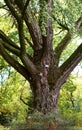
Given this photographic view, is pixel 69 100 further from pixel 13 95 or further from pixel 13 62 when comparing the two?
pixel 13 62

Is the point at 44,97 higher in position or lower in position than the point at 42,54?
lower

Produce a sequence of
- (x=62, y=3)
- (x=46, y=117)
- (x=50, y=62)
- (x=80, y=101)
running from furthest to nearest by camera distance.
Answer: (x=80, y=101) < (x=50, y=62) < (x=62, y=3) < (x=46, y=117)

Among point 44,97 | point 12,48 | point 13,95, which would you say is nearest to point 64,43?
point 12,48

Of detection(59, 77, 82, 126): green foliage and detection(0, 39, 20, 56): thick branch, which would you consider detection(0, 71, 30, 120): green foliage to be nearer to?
detection(59, 77, 82, 126): green foliage

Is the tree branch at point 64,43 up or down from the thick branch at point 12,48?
up

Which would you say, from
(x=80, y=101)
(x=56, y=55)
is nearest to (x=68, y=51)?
(x=80, y=101)

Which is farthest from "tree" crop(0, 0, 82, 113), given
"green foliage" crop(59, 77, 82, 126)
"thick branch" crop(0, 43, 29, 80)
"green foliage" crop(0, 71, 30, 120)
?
"green foliage" crop(59, 77, 82, 126)

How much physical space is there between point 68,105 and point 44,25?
16390 millimetres

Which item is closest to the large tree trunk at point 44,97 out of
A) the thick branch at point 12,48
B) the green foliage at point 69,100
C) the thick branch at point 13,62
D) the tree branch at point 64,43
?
the thick branch at point 13,62

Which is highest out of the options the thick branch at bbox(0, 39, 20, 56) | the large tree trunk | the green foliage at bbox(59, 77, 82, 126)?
the green foliage at bbox(59, 77, 82, 126)

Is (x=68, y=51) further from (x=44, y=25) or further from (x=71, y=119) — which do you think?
(x=71, y=119)

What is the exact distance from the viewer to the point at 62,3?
A: 925 cm

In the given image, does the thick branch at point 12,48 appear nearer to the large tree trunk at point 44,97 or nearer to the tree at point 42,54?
the tree at point 42,54

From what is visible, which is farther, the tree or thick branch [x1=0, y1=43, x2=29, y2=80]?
thick branch [x1=0, y1=43, x2=29, y2=80]
